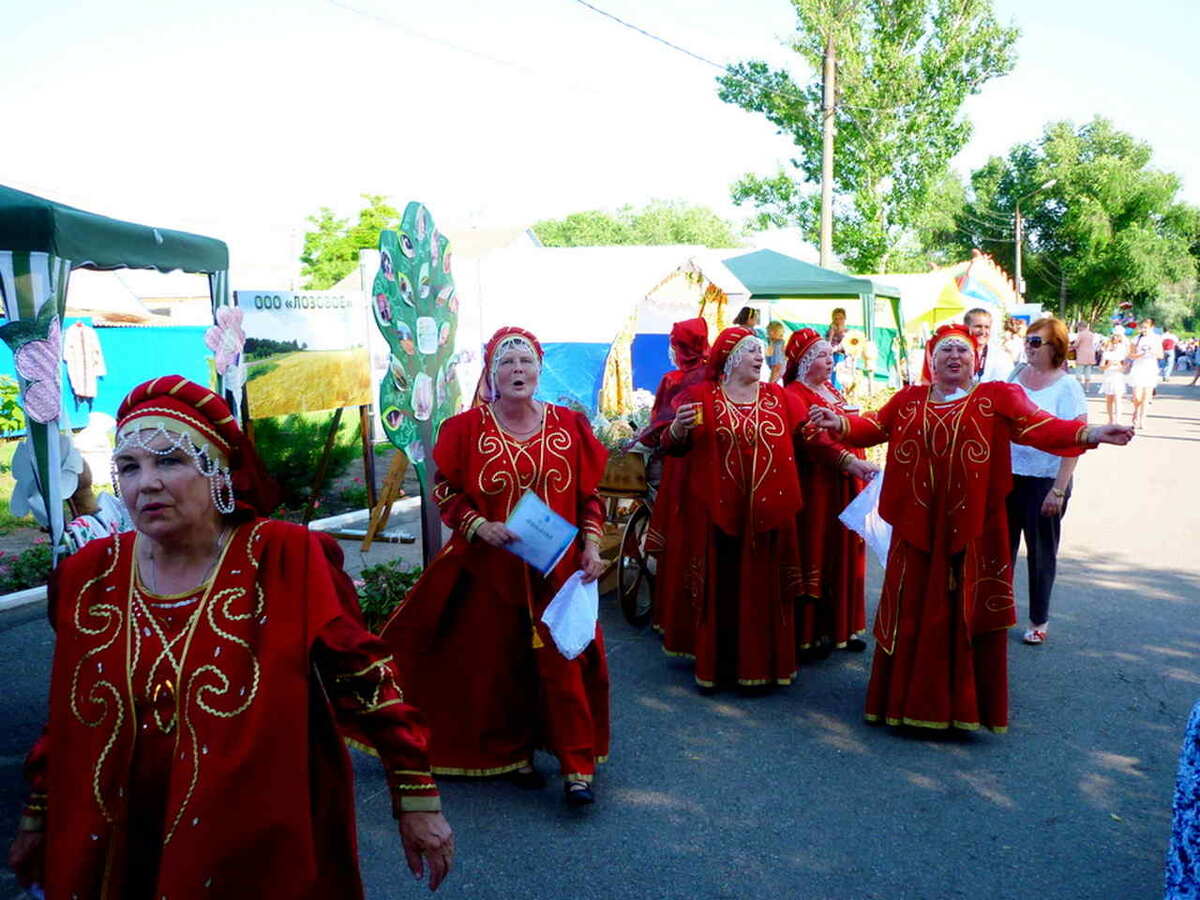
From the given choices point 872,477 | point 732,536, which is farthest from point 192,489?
point 872,477

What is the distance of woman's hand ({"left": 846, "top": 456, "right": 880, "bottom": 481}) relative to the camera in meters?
5.42

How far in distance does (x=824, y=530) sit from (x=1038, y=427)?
180cm

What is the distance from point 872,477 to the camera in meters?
5.41

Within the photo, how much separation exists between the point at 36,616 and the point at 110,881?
18.9 ft

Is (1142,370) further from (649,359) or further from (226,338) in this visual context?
(226,338)

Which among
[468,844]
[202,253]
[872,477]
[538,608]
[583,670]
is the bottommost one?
[468,844]

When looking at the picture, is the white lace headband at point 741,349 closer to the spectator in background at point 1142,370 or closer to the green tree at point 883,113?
the spectator in background at point 1142,370

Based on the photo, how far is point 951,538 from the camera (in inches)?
186

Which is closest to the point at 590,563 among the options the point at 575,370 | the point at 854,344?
the point at 575,370

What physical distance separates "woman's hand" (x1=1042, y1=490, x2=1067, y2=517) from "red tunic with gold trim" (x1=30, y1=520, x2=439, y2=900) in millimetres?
4923

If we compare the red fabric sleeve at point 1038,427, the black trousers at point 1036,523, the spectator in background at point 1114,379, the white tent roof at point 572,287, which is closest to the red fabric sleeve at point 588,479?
the red fabric sleeve at point 1038,427

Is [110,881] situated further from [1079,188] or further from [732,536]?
[1079,188]

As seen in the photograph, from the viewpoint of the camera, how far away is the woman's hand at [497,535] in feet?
13.2

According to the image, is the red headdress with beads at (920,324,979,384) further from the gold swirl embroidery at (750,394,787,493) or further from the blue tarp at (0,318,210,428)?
the blue tarp at (0,318,210,428)
